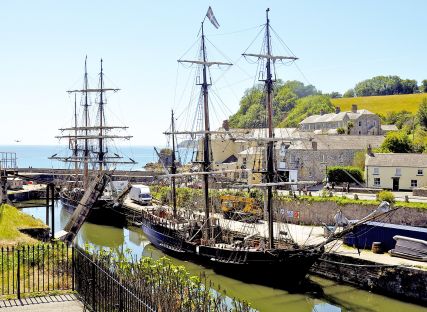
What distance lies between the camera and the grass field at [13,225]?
20.2 m

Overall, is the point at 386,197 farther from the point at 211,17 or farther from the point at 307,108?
the point at 307,108

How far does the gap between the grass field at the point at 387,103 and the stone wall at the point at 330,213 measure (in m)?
81.9

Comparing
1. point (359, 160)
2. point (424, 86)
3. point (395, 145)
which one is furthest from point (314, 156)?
point (424, 86)

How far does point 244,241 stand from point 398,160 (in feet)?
79.0

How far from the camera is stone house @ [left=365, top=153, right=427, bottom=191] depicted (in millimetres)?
46125

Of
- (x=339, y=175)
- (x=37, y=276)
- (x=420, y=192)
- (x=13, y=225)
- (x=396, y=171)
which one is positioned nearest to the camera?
(x=37, y=276)

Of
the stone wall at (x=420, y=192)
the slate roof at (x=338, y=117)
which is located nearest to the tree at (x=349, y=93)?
the slate roof at (x=338, y=117)

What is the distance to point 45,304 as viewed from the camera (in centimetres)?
1415

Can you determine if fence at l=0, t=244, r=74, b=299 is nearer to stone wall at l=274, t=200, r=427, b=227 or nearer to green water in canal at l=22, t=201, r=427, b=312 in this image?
green water in canal at l=22, t=201, r=427, b=312

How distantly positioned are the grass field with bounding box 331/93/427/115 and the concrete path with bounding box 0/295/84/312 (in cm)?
10808

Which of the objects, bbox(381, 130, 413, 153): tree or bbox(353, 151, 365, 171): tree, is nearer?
bbox(353, 151, 365, 171): tree

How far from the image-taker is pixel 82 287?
48.9 ft

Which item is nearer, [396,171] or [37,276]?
[37,276]

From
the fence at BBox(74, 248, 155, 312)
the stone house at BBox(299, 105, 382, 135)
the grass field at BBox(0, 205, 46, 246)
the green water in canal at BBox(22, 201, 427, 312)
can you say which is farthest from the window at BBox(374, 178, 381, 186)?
the fence at BBox(74, 248, 155, 312)
